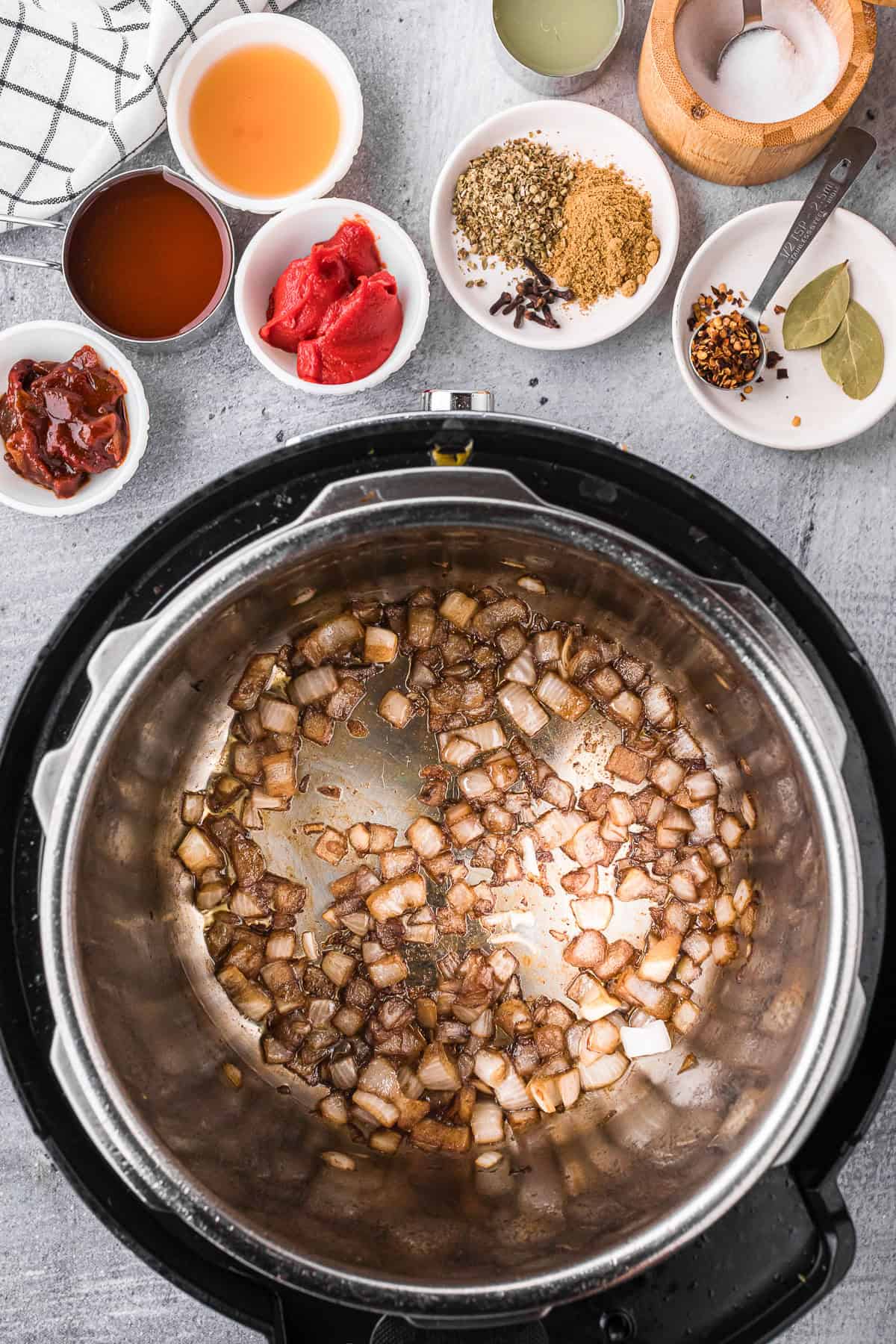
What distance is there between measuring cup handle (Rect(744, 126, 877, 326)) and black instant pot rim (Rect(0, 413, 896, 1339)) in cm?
32

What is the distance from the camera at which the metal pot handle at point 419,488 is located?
0.83 meters

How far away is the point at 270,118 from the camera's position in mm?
1097

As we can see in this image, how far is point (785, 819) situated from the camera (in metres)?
0.98

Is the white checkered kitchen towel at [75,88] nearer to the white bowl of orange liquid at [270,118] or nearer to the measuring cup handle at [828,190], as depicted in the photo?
the white bowl of orange liquid at [270,118]

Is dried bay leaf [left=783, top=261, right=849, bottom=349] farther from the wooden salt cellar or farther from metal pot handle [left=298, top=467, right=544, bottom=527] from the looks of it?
metal pot handle [left=298, top=467, right=544, bottom=527]

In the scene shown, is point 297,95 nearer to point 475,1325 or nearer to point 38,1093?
point 38,1093

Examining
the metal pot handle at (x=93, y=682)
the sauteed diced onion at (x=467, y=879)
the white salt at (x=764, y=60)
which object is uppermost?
the white salt at (x=764, y=60)

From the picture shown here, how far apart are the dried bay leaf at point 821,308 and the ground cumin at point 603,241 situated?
170 millimetres

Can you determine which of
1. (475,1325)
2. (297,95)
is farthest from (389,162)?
(475,1325)

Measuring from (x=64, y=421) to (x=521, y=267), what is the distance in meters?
0.52

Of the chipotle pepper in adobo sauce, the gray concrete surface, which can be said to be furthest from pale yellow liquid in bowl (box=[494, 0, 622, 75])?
the chipotle pepper in adobo sauce

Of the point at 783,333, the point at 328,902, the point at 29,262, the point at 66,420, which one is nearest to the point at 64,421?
the point at 66,420

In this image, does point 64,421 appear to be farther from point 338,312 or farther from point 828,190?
point 828,190

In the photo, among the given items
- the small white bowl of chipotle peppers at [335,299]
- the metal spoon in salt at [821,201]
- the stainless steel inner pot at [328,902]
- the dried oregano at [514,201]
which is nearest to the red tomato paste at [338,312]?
the small white bowl of chipotle peppers at [335,299]
